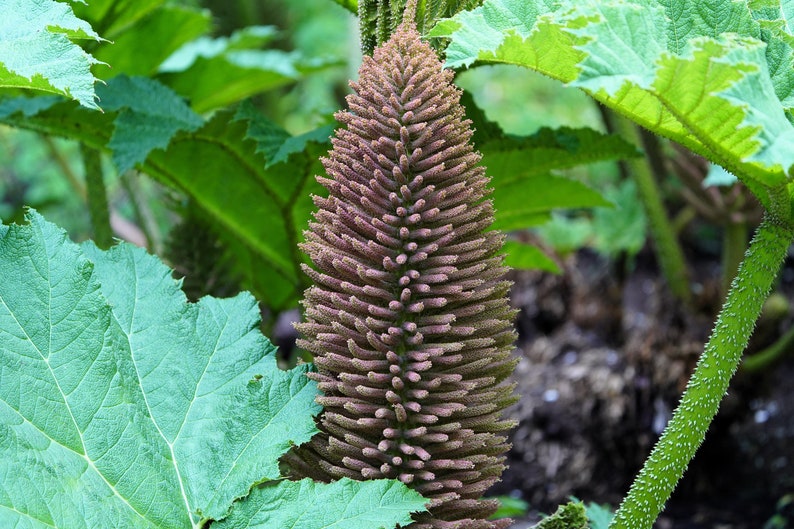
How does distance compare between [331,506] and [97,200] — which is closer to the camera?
[331,506]

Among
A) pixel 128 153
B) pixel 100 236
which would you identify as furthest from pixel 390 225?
pixel 100 236

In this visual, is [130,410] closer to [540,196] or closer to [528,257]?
[540,196]

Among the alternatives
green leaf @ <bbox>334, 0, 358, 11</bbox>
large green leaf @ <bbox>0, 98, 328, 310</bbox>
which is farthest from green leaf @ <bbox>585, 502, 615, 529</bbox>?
green leaf @ <bbox>334, 0, 358, 11</bbox>

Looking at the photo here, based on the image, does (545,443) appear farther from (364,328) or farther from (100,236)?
(364,328)

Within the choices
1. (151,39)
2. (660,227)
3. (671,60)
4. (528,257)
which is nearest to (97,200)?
(151,39)

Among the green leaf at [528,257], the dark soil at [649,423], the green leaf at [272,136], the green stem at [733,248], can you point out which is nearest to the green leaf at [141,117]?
the green leaf at [272,136]

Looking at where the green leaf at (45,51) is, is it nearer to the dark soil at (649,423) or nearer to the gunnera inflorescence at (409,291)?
the gunnera inflorescence at (409,291)
